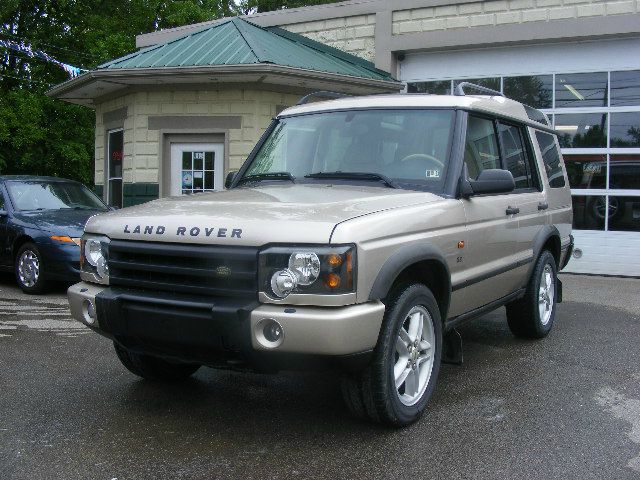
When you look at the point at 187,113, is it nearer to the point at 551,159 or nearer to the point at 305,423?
the point at 551,159

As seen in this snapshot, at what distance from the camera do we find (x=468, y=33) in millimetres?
12250

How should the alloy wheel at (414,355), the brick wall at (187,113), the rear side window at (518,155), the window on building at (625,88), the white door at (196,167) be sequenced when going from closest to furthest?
the alloy wheel at (414,355)
the rear side window at (518,155)
the window on building at (625,88)
the brick wall at (187,113)
the white door at (196,167)

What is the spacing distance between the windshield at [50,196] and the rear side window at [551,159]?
613 centimetres

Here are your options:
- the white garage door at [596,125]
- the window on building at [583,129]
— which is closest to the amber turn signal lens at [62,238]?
the white garage door at [596,125]

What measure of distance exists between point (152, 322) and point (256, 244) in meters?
0.72

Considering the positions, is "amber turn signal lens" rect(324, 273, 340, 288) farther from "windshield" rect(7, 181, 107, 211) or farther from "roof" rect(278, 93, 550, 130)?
"windshield" rect(7, 181, 107, 211)

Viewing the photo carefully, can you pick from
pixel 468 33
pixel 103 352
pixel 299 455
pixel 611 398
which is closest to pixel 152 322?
pixel 299 455

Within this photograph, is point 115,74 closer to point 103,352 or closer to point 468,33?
point 468,33

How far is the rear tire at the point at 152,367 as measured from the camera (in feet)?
15.2

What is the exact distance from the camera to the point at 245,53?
11.4 meters

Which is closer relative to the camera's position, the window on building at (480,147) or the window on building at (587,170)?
the window on building at (480,147)

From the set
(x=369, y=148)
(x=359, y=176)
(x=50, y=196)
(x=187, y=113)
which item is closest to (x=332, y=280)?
(x=359, y=176)

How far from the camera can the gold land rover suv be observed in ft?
11.1

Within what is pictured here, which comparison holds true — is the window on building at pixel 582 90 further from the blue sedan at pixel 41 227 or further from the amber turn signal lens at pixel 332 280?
the amber turn signal lens at pixel 332 280
